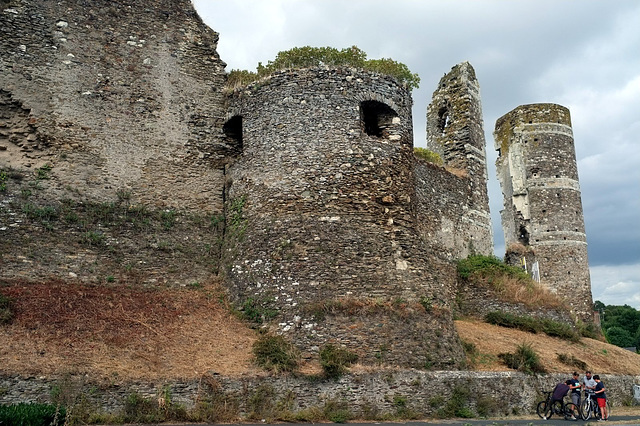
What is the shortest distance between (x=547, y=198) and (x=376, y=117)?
637 inches

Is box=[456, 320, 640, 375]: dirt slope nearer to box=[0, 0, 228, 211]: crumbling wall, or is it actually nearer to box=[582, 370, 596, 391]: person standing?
box=[582, 370, 596, 391]: person standing

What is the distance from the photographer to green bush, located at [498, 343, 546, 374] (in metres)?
16.0

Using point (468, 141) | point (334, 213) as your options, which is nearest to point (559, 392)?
point (334, 213)

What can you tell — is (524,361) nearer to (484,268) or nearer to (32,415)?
(484,268)

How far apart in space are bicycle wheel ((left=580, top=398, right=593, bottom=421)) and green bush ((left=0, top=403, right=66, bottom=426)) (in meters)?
11.9

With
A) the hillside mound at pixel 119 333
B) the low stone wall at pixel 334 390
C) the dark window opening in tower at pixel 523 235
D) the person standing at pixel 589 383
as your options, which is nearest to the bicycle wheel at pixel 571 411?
the person standing at pixel 589 383

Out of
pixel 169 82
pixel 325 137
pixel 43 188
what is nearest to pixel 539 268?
pixel 325 137

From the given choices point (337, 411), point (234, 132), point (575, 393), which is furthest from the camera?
point (234, 132)

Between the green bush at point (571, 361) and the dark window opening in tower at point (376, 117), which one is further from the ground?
the dark window opening in tower at point (376, 117)

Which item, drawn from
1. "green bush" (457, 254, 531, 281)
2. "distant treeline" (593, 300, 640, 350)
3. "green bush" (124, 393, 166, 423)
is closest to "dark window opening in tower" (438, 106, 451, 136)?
"green bush" (457, 254, 531, 281)

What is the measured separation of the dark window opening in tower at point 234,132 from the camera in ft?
60.7

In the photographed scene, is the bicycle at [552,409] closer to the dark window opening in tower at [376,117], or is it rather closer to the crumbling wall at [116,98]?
the dark window opening in tower at [376,117]

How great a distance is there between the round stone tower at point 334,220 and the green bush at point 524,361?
6.54ft

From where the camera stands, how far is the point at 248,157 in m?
17.1
